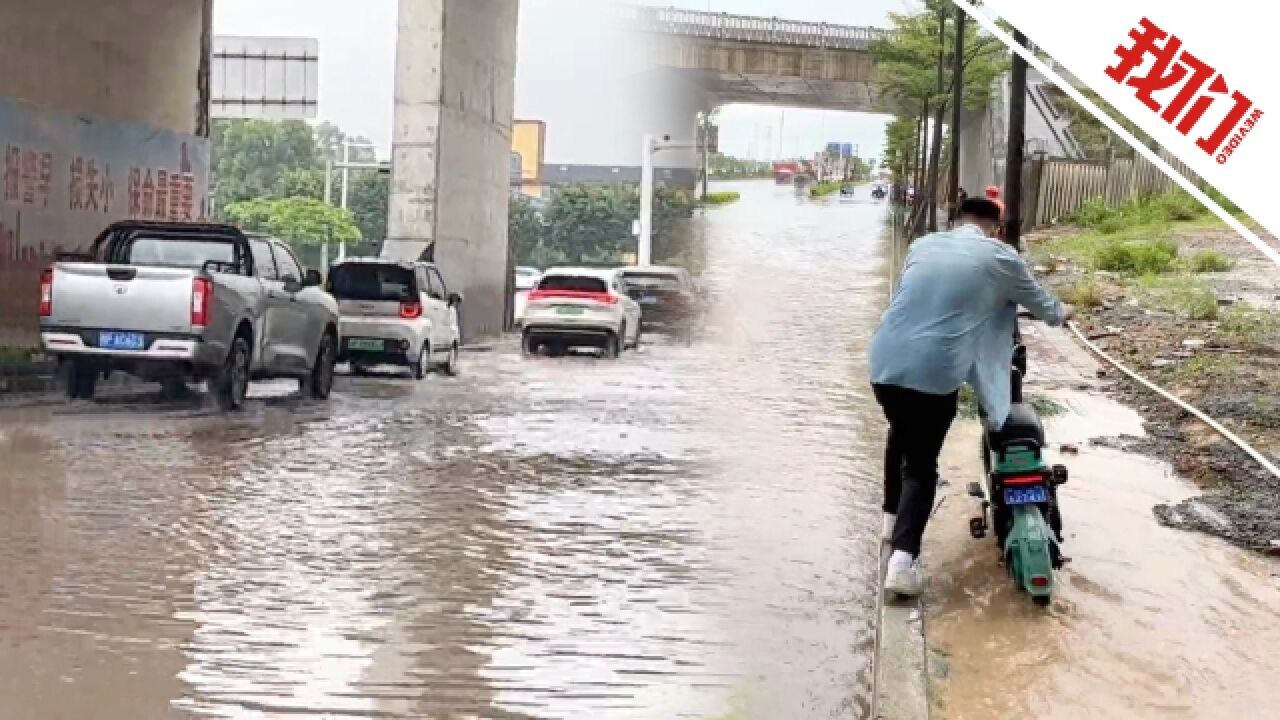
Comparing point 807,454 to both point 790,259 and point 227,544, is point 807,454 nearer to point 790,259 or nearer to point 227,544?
point 227,544

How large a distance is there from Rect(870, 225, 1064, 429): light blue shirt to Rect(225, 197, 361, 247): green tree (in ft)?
197

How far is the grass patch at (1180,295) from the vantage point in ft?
58.7

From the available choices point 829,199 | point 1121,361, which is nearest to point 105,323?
point 1121,361

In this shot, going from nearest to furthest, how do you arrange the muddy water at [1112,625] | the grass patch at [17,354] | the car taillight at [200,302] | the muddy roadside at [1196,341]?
1. the muddy water at [1112,625]
2. the muddy roadside at [1196,341]
3. the car taillight at [200,302]
4. the grass patch at [17,354]

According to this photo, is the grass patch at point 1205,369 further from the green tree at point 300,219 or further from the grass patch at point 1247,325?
the green tree at point 300,219

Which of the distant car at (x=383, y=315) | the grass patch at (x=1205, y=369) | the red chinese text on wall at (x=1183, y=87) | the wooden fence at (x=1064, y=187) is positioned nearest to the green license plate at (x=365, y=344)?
the distant car at (x=383, y=315)

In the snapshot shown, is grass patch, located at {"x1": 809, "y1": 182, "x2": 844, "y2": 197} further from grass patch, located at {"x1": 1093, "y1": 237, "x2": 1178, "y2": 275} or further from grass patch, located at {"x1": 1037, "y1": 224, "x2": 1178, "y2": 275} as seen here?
grass patch, located at {"x1": 1093, "y1": 237, "x2": 1178, "y2": 275}

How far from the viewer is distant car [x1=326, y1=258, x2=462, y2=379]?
22.1 m

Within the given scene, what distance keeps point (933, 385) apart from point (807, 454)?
Answer: 6294 mm

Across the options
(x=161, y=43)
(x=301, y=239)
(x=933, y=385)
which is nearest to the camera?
(x=933, y=385)

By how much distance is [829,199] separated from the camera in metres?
93.9

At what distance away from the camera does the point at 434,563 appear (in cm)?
820

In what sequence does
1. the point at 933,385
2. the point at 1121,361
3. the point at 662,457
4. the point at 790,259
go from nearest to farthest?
1. the point at 933,385
2. the point at 662,457
3. the point at 1121,361
4. the point at 790,259

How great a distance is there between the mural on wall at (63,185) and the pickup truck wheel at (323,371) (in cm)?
470
